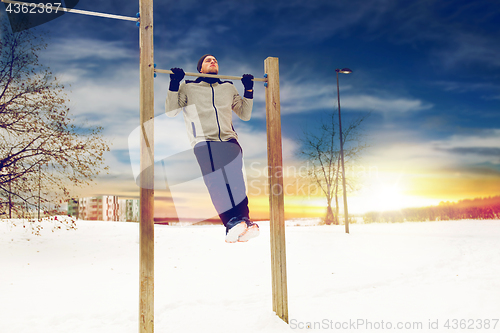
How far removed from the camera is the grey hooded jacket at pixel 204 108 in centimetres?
318

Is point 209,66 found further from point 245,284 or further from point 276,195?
point 245,284

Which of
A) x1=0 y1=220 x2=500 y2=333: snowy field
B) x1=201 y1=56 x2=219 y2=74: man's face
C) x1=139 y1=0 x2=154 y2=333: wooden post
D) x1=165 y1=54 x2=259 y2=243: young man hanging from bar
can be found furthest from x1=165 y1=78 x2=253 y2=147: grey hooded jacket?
x1=0 y1=220 x2=500 y2=333: snowy field

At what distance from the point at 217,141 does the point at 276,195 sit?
1.09m

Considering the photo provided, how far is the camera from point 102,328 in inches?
153

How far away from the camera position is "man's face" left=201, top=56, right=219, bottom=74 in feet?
11.4

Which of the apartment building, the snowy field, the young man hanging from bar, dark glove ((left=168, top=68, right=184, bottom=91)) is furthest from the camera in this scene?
the apartment building

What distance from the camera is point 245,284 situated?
5.62 m

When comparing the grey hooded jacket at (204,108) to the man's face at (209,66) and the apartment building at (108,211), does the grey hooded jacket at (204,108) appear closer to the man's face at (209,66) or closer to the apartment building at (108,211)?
the man's face at (209,66)

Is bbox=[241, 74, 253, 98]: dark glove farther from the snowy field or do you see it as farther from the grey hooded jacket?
the snowy field

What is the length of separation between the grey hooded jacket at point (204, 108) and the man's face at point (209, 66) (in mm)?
113

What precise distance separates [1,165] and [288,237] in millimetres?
7787

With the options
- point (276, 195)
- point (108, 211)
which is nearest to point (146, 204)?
point (276, 195)

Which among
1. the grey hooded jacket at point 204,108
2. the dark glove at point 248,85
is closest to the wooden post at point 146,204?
the grey hooded jacket at point 204,108

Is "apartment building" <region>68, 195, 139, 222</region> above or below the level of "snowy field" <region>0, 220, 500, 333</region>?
above
